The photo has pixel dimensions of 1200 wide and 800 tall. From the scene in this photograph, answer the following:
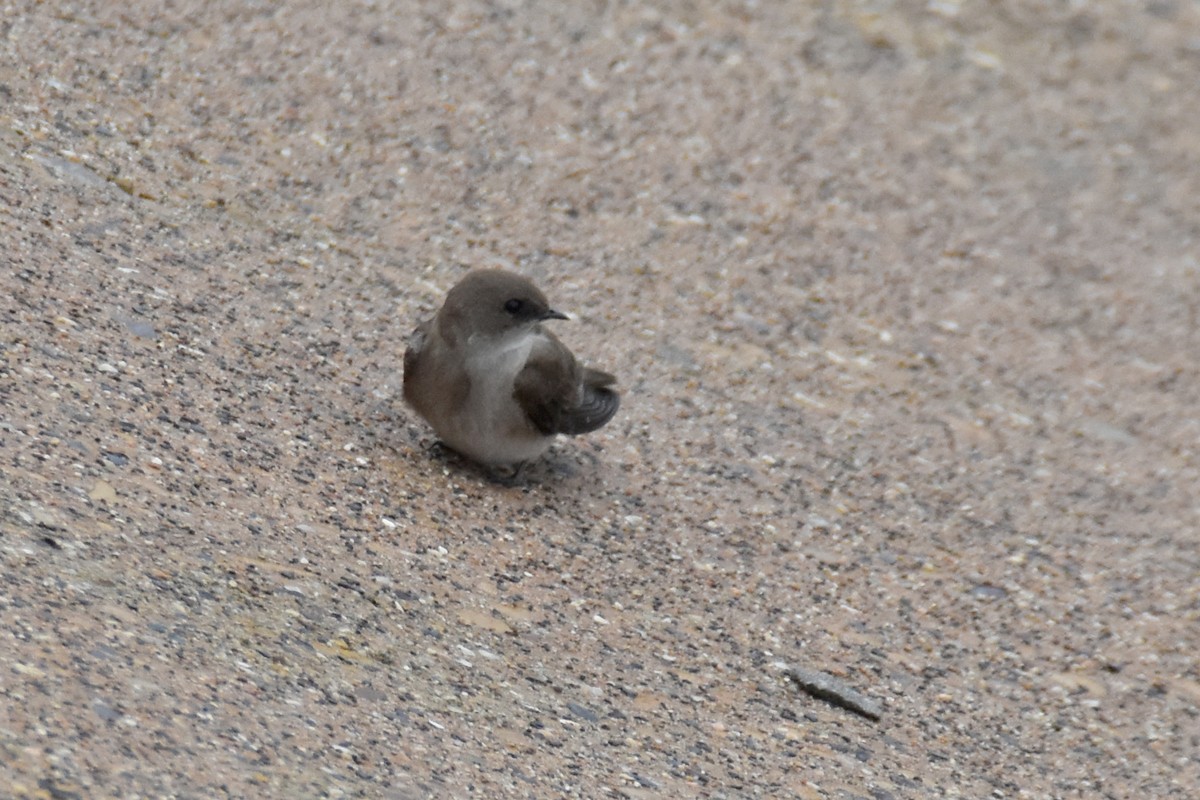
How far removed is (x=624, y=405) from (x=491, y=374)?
1453mm

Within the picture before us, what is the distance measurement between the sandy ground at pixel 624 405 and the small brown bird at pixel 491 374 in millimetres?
241

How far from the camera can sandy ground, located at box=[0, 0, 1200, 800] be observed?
4.48 meters

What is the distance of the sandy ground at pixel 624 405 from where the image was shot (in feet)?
14.7

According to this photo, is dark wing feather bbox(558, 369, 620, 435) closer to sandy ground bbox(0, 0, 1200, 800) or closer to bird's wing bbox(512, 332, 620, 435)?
bird's wing bbox(512, 332, 620, 435)

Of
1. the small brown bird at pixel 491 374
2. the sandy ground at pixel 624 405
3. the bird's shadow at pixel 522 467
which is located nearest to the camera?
the sandy ground at pixel 624 405

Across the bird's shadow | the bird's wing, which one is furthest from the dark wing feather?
the bird's shadow

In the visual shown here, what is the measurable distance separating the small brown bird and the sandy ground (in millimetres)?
241

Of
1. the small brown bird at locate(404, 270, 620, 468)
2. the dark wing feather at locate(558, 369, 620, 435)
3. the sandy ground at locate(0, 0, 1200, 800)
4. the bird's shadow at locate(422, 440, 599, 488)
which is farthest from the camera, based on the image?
the bird's shadow at locate(422, 440, 599, 488)

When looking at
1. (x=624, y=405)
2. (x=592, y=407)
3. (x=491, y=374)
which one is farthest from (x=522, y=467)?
(x=624, y=405)

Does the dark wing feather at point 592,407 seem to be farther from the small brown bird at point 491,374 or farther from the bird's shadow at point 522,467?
the bird's shadow at point 522,467

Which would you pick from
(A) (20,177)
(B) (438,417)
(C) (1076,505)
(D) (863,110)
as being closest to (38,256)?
(A) (20,177)

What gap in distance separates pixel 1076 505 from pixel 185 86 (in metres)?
5.15

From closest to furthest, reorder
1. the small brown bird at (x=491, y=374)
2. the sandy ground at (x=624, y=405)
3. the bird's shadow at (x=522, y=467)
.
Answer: the sandy ground at (x=624, y=405), the small brown bird at (x=491, y=374), the bird's shadow at (x=522, y=467)

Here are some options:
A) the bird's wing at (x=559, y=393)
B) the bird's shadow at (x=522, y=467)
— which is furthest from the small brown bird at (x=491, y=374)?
the bird's shadow at (x=522, y=467)
